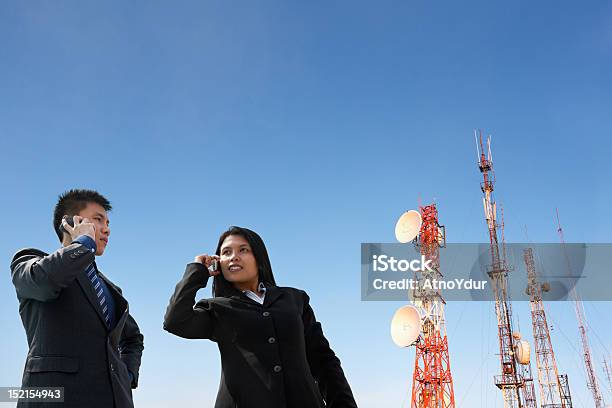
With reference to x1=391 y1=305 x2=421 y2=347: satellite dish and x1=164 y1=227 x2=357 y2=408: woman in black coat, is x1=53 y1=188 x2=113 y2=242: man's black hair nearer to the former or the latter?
x1=164 y1=227 x2=357 y2=408: woman in black coat

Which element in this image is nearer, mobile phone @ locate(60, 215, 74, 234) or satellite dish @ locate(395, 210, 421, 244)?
mobile phone @ locate(60, 215, 74, 234)

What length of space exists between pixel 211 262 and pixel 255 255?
0.23 metres

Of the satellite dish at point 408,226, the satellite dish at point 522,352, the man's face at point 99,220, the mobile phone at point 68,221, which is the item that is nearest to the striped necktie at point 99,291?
the man's face at point 99,220

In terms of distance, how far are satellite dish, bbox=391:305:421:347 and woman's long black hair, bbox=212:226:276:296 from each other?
18.4 meters

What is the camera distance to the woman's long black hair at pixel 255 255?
117 inches

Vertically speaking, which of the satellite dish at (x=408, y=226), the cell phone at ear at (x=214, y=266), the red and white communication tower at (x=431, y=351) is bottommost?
the cell phone at ear at (x=214, y=266)

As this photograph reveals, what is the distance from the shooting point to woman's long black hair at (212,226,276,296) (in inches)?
117

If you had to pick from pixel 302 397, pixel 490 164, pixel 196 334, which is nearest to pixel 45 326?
pixel 196 334

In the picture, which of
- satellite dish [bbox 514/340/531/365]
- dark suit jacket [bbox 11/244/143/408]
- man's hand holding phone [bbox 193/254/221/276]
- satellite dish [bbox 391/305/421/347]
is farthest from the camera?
satellite dish [bbox 514/340/531/365]

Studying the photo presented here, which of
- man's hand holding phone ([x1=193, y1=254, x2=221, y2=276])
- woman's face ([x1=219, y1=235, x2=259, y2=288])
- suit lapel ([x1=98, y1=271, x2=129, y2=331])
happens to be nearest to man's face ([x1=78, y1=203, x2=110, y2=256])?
suit lapel ([x1=98, y1=271, x2=129, y2=331])

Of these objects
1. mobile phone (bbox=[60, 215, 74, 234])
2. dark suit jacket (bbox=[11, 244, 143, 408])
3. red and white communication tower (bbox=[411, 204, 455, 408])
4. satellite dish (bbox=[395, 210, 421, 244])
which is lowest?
dark suit jacket (bbox=[11, 244, 143, 408])

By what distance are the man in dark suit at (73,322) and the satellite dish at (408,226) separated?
2046 centimetres

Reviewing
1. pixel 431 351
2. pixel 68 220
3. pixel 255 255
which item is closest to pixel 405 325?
pixel 431 351

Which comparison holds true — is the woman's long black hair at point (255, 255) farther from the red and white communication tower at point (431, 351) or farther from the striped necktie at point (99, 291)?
the red and white communication tower at point (431, 351)
